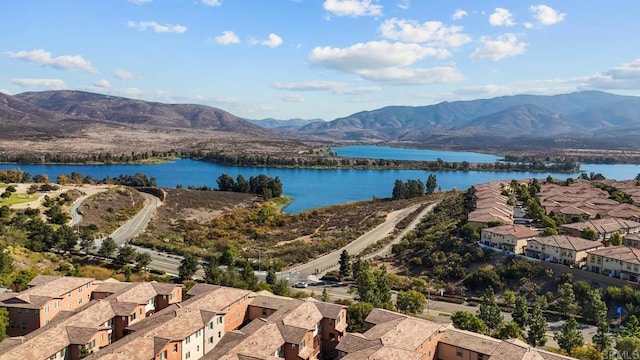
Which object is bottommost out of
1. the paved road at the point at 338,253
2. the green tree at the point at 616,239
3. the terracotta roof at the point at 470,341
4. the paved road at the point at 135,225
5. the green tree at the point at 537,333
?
the paved road at the point at 338,253

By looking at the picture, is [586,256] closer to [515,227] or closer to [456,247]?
[515,227]

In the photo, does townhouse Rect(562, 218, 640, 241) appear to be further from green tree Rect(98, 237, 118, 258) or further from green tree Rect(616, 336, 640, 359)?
green tree Rect(98, 237, 118, 258)

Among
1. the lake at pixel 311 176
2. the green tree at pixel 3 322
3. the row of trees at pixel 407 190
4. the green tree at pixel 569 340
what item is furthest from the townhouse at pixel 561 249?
the row of trees at pixel 407 190

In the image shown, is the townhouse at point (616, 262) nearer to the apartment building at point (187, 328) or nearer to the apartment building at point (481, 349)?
the apartment building at point (481, 349)

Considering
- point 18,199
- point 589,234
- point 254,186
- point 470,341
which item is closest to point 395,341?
point 470,341

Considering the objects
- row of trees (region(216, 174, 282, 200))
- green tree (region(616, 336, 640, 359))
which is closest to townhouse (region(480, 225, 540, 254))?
green tree (region(616, 336, 640, 359))

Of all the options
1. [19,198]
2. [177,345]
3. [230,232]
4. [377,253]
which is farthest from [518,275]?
[19,198]
